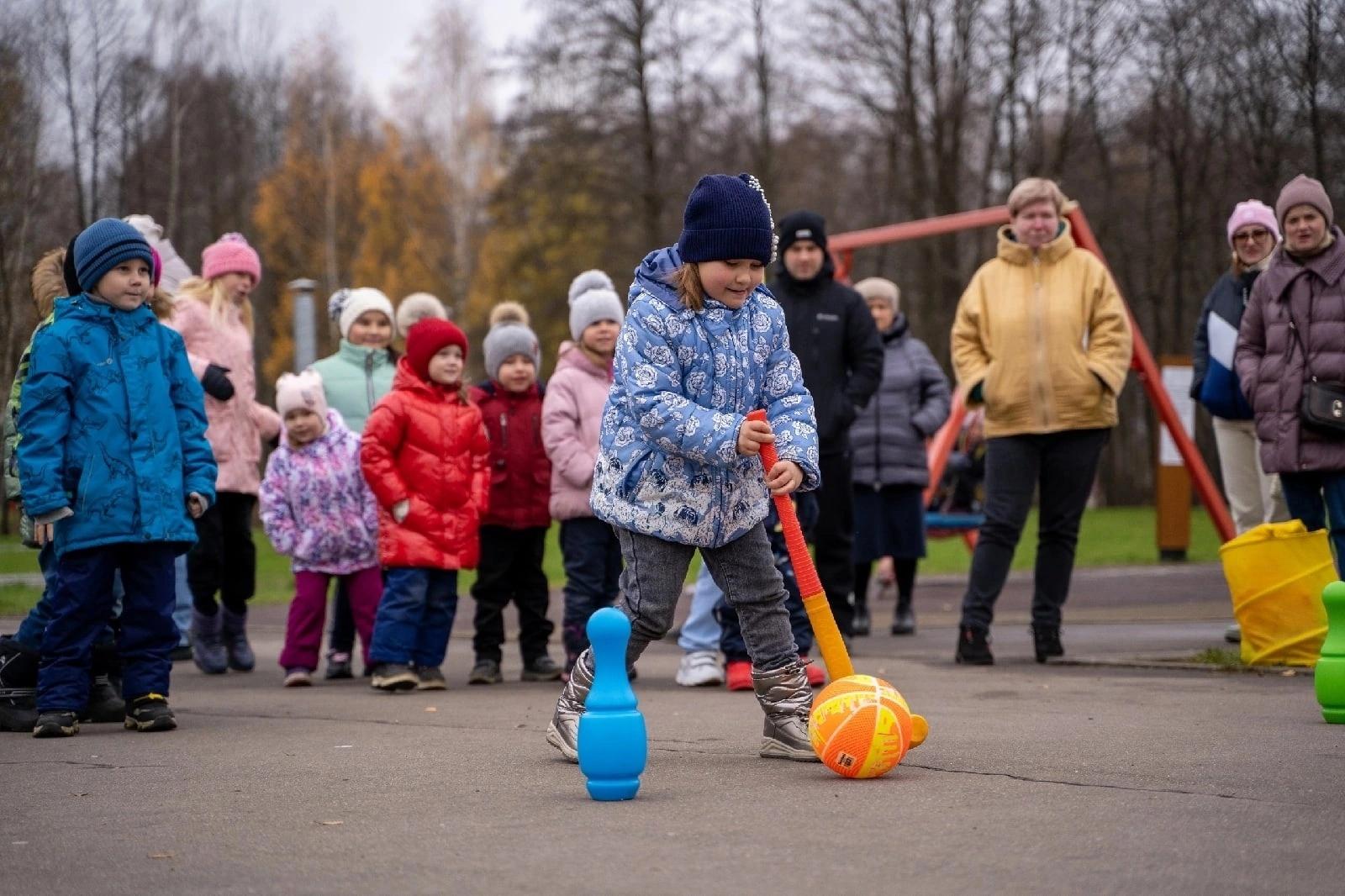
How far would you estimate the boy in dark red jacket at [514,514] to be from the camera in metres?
9.27

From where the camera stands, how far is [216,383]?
975 cm

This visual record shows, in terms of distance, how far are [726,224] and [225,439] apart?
199 inches

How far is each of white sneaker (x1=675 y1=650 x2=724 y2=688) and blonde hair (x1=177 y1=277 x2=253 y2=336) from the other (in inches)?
135

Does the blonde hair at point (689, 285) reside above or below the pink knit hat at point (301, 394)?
above

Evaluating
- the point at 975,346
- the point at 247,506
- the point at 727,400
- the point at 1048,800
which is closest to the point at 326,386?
the point at 247,506

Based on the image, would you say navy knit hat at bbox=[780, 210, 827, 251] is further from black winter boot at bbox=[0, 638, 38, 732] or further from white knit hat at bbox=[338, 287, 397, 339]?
black winter boot at bbox=[0, 638, 38, 732]

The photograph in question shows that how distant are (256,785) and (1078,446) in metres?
4.98

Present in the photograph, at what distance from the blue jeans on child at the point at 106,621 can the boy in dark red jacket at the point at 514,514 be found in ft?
7.54

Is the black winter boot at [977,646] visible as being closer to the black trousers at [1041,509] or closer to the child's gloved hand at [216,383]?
the black trousers at [1041,509]

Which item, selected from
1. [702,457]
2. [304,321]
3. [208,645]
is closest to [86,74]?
[304,321]

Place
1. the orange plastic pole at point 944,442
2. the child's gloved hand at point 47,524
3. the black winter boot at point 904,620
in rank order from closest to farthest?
1. the child's gloved hand at point 47,524
2. the black winter boot at point 904,620
3. the orange plastic pole at point 944,442

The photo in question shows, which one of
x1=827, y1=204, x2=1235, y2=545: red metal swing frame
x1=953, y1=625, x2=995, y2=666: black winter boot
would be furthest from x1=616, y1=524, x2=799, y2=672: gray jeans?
x1=827, y1=204, x2=1235, y2=545: red metal swing frame

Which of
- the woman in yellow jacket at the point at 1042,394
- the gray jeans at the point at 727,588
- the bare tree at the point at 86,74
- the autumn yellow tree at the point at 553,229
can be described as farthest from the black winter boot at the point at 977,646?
the autumn yellow tree at the point at 553,229

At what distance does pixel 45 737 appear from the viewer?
6895 millimetres
